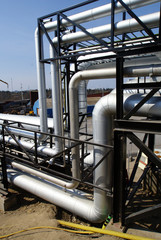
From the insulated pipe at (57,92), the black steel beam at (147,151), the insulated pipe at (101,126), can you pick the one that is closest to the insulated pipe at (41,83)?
the insulated pipe at (57,92)

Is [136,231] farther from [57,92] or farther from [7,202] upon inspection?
[7,202]

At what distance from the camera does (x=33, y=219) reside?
5453mm

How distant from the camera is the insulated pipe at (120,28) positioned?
12.5 feet

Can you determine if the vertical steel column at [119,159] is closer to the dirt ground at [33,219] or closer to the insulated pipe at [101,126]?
the insulated pipe at [101,126]

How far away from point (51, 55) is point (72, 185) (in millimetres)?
3992

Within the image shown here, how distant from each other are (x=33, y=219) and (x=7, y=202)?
1.55 meters

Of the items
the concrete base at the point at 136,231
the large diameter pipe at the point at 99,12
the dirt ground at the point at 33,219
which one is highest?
the large diameter pipe at the point at 99,12

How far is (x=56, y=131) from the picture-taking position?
18.8 ft

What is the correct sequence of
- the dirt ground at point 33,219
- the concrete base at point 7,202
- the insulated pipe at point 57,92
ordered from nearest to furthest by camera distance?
1. the dirt ground at point 33,219
2. the insulated pipe at point 57,92
3. the concrete base at point 7,202

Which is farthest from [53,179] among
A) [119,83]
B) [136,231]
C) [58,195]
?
[119,83]

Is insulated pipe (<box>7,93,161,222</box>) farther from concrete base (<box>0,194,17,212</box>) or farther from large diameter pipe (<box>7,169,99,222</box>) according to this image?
concrete base (<box>0,194,17,212</box>)

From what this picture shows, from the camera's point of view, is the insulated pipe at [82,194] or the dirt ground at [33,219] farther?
the dirt ground at [33,219]

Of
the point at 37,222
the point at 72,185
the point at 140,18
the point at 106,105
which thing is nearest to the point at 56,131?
the point at 72,185

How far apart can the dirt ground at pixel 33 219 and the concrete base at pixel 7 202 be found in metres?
0.13
